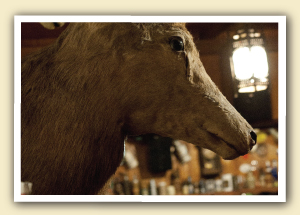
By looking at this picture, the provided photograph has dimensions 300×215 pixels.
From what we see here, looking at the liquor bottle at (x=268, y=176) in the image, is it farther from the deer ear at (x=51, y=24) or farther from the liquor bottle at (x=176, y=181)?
the deer ear at (x=51, y=24)

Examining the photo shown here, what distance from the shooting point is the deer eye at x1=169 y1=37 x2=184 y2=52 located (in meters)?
0.87

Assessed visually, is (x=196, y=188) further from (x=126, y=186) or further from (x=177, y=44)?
(x=177, y=44)

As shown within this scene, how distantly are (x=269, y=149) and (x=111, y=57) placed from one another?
65 cm

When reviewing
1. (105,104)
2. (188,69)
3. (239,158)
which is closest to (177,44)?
(188,69)

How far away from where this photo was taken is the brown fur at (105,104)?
825 mm

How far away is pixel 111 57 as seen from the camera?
33.2 inches

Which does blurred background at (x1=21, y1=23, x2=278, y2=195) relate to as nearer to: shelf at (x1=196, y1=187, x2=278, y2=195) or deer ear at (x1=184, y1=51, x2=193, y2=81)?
shelf at (x1=196, y1=187, x2=278, y2=195)

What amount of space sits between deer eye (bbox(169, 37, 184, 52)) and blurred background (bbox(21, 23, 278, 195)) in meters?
0.19

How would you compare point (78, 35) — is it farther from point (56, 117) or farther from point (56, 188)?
point (56, 188)

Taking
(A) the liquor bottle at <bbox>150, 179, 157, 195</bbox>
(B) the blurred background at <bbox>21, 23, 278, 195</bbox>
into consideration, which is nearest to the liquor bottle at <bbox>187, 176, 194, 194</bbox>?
(B) the blurred background at <bbox>21, 23, 278, 195</bbox>

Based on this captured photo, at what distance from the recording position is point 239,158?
3.57ft

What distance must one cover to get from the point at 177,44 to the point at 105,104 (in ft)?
0.83
